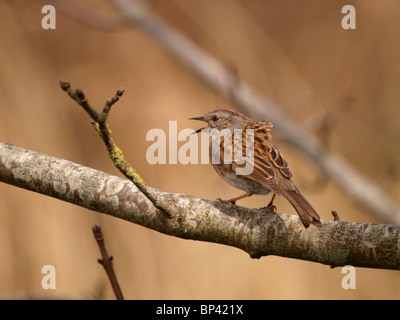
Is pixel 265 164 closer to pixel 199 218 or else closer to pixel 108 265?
pixel 199 218

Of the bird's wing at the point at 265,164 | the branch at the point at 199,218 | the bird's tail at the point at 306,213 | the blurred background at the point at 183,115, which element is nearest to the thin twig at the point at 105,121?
the branch at the point at 199,218

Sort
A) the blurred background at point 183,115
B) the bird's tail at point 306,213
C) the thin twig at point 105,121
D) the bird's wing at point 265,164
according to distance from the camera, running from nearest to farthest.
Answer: the thin twig at point 105,121 → the bird's tail at point 306,213 → the bird's wing at point 265,164 → the blurred background at point 183,115

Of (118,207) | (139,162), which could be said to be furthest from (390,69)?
(118,207)

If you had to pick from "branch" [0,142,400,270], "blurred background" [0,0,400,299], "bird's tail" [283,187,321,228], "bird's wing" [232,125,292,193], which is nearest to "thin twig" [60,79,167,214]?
"branch" [0,142,400,270]

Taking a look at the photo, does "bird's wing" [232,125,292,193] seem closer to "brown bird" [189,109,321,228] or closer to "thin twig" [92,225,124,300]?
"brown bird" [189,109,321,228]

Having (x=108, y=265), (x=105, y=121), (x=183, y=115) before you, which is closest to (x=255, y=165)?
(x=108, y=265)

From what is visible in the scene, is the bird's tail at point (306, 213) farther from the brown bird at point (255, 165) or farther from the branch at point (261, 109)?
the branch at point (261, 109)
